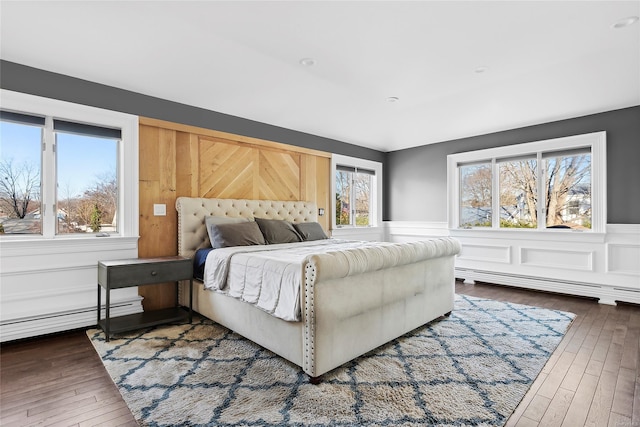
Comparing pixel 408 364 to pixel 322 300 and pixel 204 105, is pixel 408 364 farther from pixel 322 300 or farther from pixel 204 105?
pixel 204 105

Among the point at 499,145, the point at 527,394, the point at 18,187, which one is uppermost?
the point at 499,145

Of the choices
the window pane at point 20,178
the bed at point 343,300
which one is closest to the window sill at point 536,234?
the bed at point 343,300

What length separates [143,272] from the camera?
9.81ft

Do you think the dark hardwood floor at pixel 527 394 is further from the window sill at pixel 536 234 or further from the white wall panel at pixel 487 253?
the white wall panel at pixel 487 253

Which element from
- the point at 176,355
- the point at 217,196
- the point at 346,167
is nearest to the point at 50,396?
the point at 176,355

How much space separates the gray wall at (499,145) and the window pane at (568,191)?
0.28 m

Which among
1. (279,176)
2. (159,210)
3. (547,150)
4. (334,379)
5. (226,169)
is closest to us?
(334,379)

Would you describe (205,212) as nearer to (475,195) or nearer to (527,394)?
(527,394)

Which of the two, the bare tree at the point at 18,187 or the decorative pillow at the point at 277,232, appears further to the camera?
the decorative pillow at the point at 277,232

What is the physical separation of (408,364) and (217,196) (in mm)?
A: 2994

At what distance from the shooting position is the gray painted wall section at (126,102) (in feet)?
9.51

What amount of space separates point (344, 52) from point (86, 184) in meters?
2.93

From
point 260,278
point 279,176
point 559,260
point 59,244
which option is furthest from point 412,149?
point 59,244

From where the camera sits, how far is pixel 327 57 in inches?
125
